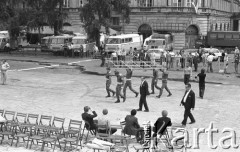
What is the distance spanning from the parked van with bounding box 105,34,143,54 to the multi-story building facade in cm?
1103

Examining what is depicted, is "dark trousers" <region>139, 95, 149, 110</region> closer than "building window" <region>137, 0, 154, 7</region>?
Yes

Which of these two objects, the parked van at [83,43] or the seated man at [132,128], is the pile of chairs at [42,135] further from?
the parked van at [83,43]

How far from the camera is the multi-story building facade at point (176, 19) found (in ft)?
207

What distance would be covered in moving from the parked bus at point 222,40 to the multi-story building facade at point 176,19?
2.80m

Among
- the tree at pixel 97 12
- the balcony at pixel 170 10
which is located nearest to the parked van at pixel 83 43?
the tree at pixel 97 12

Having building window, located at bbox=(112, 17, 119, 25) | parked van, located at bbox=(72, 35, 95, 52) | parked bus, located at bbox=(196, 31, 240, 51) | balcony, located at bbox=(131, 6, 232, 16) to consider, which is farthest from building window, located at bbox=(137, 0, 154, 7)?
parked van, located at bbox=(72, 35, 95, 52)

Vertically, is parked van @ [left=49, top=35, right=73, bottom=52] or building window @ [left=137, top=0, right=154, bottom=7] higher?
building window @ [left=137, top=0, right=154, bottom=7]

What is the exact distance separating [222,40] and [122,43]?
16182 mm

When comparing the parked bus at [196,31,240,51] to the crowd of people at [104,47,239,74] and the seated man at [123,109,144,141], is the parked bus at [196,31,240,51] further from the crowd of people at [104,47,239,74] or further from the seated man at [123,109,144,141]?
the seated man at [123,109,144,141]

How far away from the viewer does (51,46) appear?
179 feet

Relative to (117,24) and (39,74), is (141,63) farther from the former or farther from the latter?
(117,24)

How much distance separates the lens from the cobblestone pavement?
68.5 ft

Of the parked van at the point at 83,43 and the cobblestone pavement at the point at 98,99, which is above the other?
the parked van at the point at 83,43

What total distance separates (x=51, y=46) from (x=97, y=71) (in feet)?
59.2
